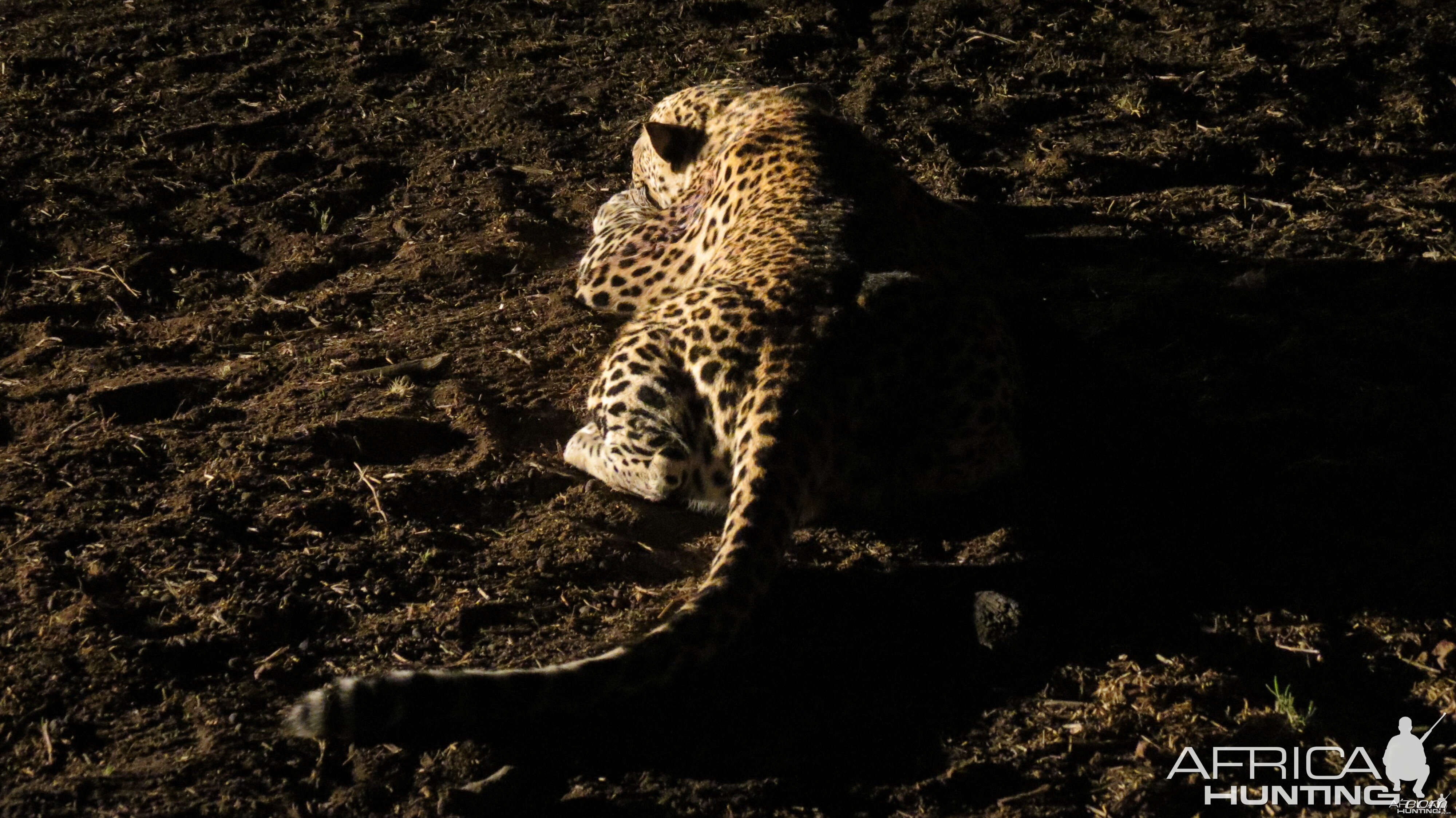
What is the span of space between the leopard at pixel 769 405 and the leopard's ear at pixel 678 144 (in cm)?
79

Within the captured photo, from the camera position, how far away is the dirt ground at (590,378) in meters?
4.29

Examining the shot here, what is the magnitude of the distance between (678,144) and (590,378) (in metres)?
1.72

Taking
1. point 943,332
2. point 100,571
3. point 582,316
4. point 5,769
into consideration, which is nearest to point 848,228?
point 943,332

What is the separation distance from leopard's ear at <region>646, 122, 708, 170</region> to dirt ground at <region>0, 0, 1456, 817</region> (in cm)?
83

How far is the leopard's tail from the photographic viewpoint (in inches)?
157

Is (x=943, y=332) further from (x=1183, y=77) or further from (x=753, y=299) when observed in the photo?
(x=1183, y=77)

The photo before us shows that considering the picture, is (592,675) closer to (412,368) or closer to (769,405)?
(769,405)

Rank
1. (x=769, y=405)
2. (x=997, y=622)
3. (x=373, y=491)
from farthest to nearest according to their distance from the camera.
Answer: (x=373, y=491), (x=769, y=405), (x=997, y=622)

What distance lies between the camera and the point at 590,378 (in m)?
6.48

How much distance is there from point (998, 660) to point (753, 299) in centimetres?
167

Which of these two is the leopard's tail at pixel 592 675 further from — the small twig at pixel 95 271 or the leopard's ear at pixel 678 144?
the small twig at pixel 95 271

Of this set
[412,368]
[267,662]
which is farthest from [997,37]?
[267,662]

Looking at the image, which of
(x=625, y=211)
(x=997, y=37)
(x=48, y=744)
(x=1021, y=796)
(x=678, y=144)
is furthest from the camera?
(x=997, y=37)

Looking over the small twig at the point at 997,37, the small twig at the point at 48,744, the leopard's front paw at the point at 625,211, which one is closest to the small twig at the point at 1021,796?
the small twig at the point at 48,744
